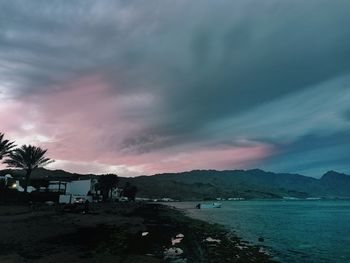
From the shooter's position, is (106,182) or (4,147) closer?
(4,147)

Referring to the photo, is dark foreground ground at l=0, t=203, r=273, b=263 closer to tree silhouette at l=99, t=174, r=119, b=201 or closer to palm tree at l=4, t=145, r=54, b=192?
palm tree at l=4, t=145, r=54, b=192

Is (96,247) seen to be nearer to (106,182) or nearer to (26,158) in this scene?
(26,158)

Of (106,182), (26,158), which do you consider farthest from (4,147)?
(106,182)

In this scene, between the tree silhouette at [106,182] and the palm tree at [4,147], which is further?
the tree silhouette at [106,182]

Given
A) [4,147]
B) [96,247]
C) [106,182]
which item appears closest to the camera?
[96,247]

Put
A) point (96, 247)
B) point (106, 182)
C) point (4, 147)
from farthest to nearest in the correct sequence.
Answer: point (106, 182) < point (4, 147) < point (96, 247)

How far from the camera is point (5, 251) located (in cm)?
2548

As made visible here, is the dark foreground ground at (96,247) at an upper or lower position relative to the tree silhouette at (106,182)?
lower

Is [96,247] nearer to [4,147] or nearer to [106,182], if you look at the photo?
[4,147]

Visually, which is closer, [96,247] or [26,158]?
[96,247]

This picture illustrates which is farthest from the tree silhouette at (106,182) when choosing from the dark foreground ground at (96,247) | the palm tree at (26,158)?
the dark foreground ground at (96,247)

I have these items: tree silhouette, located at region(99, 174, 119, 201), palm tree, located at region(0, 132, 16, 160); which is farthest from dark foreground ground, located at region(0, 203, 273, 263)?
tree silhouette, located at region(99, 174, 119, 201)

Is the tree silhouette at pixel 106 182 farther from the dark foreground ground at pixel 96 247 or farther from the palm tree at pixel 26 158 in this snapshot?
the dark foreground ground at pixel 96 247

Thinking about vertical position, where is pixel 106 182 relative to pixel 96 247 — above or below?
above
